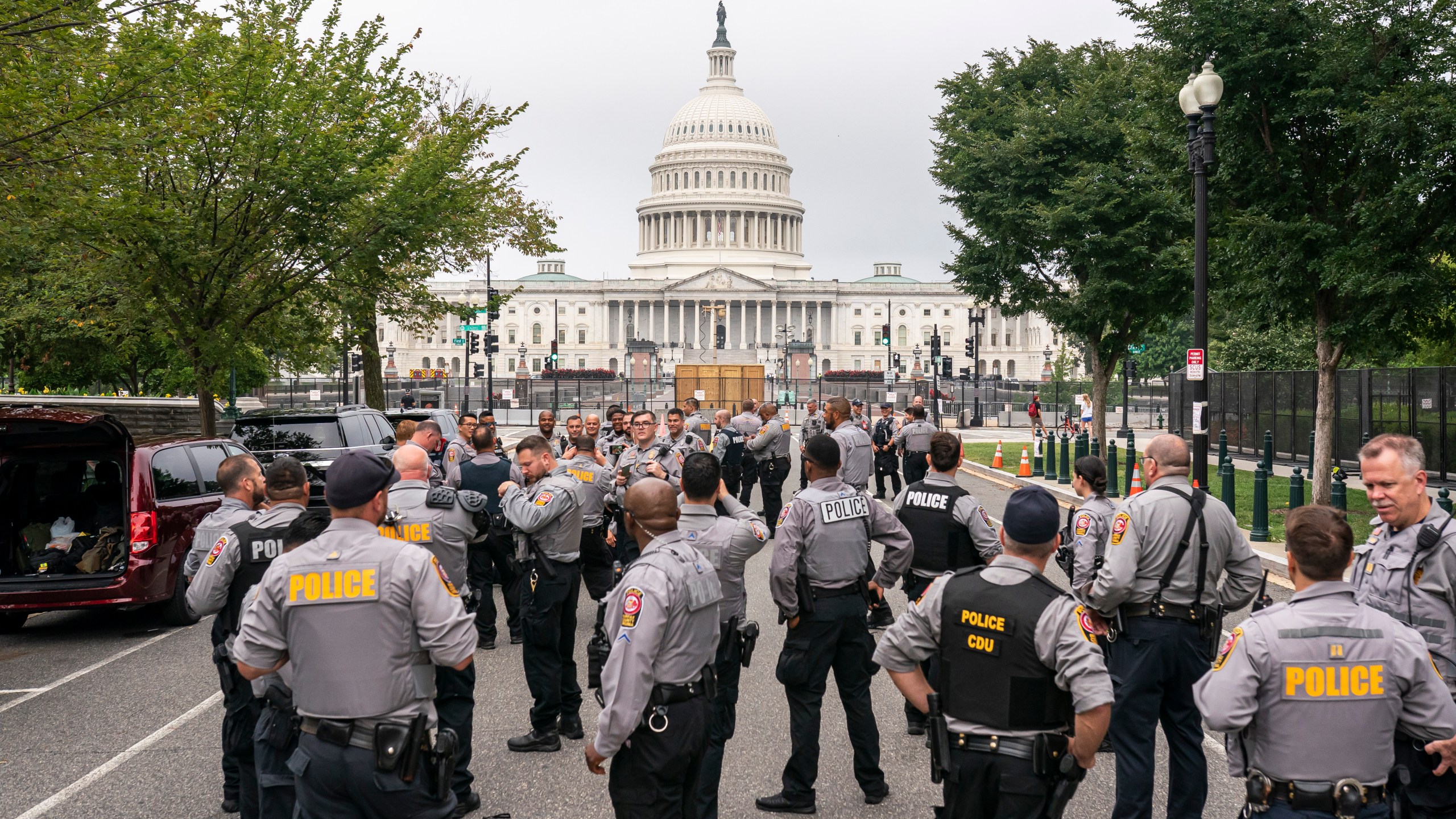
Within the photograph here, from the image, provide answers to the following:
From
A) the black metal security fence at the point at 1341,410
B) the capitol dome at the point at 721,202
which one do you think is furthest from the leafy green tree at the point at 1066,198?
the capitol dome at the point at 721,202

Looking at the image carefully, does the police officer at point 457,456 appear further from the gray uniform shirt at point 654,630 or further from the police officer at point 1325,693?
the police officer at point 1325,693

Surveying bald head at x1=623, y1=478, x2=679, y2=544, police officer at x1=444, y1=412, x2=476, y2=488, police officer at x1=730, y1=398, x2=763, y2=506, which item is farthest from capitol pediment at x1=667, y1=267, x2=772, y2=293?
bald head at x1=623, y1=478, x2=679, y2=544

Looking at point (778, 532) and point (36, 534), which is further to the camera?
point (36, 534)

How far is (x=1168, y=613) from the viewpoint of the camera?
571 cm

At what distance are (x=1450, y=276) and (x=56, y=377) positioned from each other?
36.9 metres

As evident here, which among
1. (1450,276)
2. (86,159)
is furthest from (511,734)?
(1450,276)

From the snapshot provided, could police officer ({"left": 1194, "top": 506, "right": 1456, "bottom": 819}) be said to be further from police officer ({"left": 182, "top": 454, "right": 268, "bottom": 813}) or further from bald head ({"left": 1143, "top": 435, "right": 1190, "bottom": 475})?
police officer ({"left": 182, "top": 454, "right": 268, "bottom": 813})

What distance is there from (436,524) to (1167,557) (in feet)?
14.2

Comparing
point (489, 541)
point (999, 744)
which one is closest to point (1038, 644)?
point (999, 744)

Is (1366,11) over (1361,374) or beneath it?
over

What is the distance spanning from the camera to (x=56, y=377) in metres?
35.9

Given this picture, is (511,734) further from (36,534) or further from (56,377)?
(56,377)

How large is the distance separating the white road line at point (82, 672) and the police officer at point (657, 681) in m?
6.23

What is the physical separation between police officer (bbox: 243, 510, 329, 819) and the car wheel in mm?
6529
